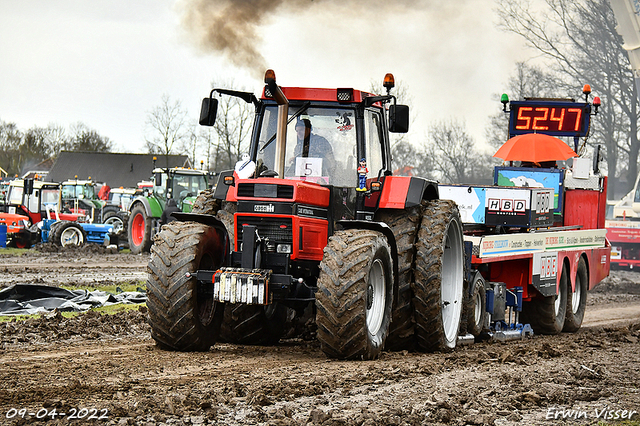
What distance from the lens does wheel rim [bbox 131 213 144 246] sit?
26.2m

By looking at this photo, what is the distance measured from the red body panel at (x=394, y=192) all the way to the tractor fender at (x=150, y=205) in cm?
1768

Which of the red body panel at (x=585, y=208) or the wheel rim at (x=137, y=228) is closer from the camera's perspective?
the red body panel at (x=585, y=208)

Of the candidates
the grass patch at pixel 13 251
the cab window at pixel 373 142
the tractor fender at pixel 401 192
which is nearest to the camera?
the tractor fender at pixel 401 192

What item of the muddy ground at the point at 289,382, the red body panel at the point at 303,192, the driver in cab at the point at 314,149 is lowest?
the muddy ground at the point at 289,382

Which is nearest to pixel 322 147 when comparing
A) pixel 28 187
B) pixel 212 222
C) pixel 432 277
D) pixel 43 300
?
pixel 212 222

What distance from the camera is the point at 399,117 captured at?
28.2ft

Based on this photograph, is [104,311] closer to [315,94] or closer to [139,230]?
[315,94]

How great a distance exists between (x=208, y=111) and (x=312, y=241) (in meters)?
1.66

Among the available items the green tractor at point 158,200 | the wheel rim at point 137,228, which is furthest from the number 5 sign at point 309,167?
the wheel rim at point 137,228

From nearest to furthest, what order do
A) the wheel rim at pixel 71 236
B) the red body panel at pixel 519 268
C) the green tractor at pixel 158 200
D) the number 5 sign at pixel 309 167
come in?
1. the number 5 sign at pixel 309 167
2. the red body panel at pixel 519 268
3. the green tractor at pixel 158 200
4. the wheel rim at pixel 71 236

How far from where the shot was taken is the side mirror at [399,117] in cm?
857

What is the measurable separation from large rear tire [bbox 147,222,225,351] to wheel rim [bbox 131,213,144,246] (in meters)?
18.7

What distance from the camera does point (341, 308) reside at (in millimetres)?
7234

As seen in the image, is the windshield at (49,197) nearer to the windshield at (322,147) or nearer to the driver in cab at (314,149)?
the windshield at (322,147)
